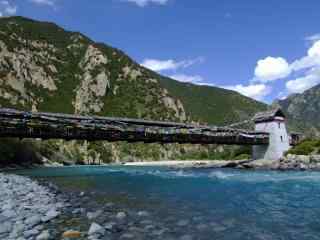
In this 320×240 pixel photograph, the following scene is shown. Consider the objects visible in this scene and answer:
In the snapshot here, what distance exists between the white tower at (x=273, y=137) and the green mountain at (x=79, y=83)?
262ft

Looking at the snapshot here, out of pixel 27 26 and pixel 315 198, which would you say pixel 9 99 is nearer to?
pixel 27 26

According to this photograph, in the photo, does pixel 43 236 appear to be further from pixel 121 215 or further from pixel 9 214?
pixel 121 215

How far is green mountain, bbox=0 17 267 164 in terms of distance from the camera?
146m

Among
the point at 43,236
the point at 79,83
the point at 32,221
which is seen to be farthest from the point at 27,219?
the point at 79,83

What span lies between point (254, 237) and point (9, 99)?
5483 inches

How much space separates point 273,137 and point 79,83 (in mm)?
131490

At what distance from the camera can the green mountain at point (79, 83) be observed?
478 feet

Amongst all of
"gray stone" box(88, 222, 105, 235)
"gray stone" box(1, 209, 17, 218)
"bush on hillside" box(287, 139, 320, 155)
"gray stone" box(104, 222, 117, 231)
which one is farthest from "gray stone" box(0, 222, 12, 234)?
"bush on hillside" box(287, 139, 320, 155)

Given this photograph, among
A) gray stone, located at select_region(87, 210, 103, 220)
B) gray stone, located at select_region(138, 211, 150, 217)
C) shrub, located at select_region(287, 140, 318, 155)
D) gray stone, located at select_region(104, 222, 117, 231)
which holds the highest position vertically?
shrub, located at select_region(287, 140, 318, 155)

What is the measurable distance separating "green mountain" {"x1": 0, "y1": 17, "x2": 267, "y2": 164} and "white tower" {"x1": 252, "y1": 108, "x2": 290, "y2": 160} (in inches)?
3149

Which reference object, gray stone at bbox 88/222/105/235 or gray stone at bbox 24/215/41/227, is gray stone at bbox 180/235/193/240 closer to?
gray stone at bbox 88/222/105/235

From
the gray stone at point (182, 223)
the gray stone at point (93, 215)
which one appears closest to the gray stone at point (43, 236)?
the gray stone at point (93, 215)

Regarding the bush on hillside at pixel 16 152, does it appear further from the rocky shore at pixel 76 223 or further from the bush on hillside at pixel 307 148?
the rocky shore at pixel 76 223

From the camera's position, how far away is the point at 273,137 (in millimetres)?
55719
